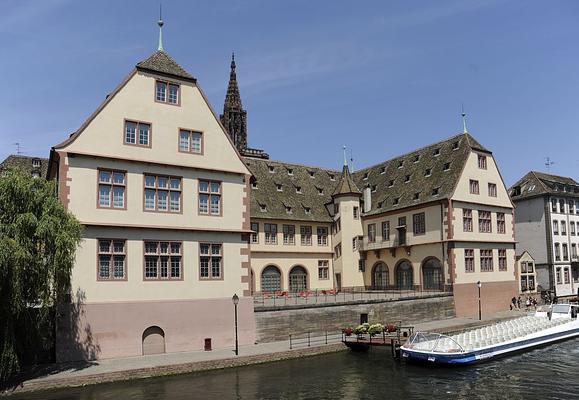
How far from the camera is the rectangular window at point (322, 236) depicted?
49688 mm

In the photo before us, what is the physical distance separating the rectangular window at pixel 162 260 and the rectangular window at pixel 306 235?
20.5 metres

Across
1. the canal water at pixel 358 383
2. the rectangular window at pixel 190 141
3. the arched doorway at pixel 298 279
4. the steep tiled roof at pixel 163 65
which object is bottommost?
the canal water at pixel 358 383

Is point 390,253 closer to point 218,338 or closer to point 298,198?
point 298,198

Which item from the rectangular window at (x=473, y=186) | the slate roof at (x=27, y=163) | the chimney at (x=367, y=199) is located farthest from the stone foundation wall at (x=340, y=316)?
the slate roof at (x=27, y=163)

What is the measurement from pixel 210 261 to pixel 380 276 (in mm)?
23757

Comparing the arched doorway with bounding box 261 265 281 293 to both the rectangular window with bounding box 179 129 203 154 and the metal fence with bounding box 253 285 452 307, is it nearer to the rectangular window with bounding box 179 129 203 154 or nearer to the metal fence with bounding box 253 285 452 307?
Answer: the metal fence with bounding box 253 285 452 307

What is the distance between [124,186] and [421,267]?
27.3m

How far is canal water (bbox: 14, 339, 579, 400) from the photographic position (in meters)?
21.0

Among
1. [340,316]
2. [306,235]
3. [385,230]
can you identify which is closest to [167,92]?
[340,316]

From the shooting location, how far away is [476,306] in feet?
145

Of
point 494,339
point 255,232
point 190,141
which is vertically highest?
point 190,141

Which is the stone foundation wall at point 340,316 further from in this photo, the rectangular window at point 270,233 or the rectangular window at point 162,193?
the rectangular window at point 270,233

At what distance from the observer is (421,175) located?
48344 millimetres

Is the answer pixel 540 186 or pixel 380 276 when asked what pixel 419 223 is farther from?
pixel 540 186
